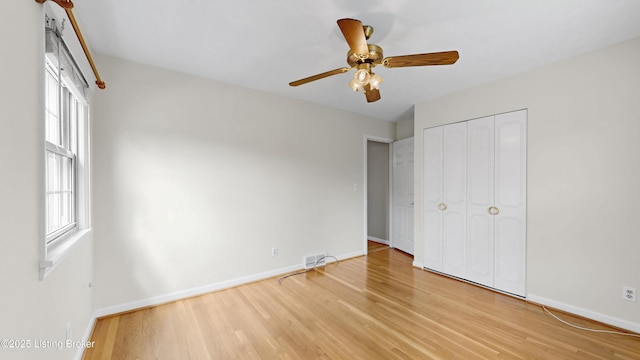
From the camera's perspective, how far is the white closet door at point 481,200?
10.1 feet

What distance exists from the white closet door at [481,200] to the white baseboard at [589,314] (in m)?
0.45

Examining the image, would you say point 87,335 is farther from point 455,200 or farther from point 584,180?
point 584,180

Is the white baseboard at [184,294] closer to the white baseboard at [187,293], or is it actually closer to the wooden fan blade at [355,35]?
the white baseboard at [187,293]

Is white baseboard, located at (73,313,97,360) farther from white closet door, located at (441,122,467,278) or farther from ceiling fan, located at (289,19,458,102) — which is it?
white closet door, located at (441,122,467,278)

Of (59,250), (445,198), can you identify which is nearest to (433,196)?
(445,198)

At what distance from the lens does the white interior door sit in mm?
4598

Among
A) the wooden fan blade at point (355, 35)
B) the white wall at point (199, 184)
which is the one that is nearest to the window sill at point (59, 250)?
the white wall at point (199, 184)

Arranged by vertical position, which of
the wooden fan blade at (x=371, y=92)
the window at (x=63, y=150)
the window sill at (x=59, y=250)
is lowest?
the window sill at (x=59, y=250)

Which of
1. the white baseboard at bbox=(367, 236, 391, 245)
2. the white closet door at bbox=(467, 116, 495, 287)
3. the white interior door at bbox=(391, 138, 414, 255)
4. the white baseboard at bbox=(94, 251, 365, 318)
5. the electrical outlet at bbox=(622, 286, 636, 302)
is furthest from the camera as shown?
the white baseboard at bbox=(367, 236, 391, 245)

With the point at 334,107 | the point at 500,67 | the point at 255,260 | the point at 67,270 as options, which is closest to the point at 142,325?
the point at 67,270

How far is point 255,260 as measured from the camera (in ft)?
10.7

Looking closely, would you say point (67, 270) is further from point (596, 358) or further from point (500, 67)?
point (500, 67)

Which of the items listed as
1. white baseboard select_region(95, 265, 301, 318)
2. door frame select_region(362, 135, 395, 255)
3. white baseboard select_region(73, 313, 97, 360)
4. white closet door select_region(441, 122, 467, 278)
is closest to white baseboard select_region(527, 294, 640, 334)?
white closet door select_region(441, 122, 467, 278)

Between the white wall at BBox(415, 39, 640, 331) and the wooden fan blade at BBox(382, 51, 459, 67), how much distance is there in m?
1.69
